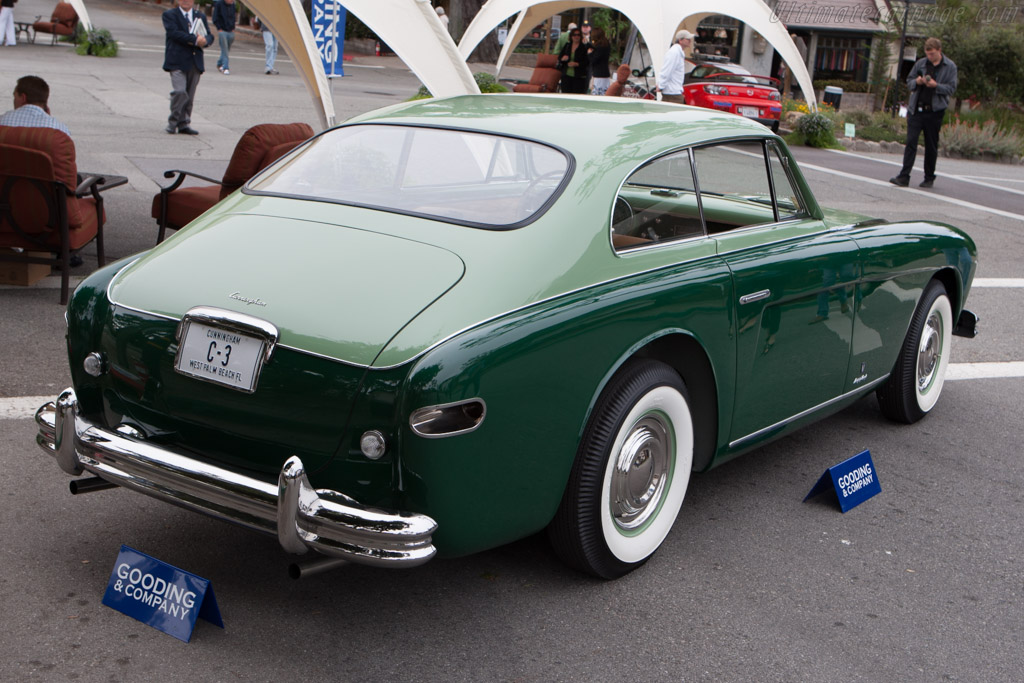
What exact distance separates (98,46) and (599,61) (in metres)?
13.2

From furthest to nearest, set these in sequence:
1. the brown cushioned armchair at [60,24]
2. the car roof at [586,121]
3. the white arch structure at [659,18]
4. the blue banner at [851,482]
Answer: the brown cushioned armchair at [60,24] → the white arch structure at [659,18] → the blue banner at [851,482] → the car roof at [586,121]

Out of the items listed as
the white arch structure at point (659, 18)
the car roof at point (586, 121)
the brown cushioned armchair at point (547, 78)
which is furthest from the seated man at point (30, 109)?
the brown cushioned armchair at point (547, 78)

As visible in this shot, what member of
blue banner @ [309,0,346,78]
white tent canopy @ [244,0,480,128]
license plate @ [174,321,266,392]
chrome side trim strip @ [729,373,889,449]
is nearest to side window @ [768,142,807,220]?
chrome side trim strip @ [729,373,889,449]

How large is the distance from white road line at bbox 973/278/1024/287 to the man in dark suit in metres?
10.1

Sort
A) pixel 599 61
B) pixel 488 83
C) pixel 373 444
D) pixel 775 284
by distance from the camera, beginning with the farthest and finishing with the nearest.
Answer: pixel 488 83, pixel 599 61, pixel 775 284, pixel 373 444

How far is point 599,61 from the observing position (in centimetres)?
2048

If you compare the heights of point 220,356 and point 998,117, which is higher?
point 998,117

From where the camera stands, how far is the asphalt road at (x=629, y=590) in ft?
10.1

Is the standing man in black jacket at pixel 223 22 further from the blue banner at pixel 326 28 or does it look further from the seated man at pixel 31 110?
the seated man at pixel 31 110

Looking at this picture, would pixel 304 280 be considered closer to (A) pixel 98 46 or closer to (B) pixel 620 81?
(B) pixel 620 81

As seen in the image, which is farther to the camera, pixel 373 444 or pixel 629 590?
pixel 629 590

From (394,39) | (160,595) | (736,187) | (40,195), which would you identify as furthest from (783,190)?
(394,39)

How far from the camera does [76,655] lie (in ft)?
9.71

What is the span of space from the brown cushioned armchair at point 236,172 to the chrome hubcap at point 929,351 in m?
4.07
